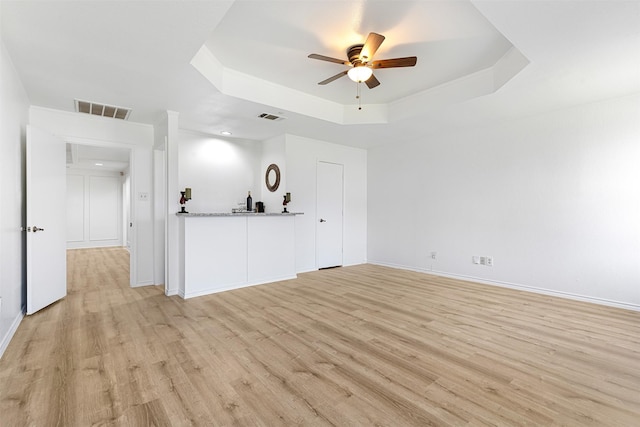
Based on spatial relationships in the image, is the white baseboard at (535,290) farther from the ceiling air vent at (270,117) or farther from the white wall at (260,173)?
the ceiling air vent at (270,117)

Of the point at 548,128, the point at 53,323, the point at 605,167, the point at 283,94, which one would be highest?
the point at 283,94

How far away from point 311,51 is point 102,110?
3.02 m

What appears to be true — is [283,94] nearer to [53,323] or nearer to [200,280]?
[200,280]

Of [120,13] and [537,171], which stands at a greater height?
[120,13]

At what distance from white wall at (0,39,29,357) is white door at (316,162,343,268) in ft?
13.4

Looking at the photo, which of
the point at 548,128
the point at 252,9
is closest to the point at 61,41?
the point at 252,9

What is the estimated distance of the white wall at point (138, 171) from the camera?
425 centimetres

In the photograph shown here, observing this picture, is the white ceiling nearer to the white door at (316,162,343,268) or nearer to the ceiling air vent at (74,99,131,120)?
the ceiling air vent at (74,99,131,120)

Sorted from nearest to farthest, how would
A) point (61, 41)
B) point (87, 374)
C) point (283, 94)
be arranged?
1. point (87, 374)
2. point (61, 41)
3. point (283, 94)

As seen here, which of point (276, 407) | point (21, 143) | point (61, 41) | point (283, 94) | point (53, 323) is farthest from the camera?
point (283, 94)

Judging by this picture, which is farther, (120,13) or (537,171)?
(537,171)

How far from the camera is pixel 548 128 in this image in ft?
13.3

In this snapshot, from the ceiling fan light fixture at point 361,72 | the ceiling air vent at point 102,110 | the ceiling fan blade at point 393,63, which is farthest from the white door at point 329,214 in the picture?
the ceiling air vent at point 102,110

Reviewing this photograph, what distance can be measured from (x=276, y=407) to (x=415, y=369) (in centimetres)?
102
